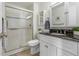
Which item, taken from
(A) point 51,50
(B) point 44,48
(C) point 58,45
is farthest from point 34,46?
(C) point 58,45

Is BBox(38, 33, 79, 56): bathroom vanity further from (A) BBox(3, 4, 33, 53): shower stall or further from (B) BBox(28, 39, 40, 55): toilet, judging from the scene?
(A) BBox(3, 4, 33, 53): shower stall

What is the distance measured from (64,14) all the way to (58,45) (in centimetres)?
72

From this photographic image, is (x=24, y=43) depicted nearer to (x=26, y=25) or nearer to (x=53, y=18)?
(x=26, y=25)

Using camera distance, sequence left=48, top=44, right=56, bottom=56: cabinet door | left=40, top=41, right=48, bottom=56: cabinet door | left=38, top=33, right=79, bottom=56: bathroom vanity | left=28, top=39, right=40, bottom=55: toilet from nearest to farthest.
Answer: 1. left=38, top=33, right=79, bottom=56: bathroom vanity
2. left=48, top=44, right=56, bottom=56: cabinet door
3. left=40, top=41, right=48, bottom=56: cabinet door
4. left=28, top=39, right=40, bottom=55: toilet

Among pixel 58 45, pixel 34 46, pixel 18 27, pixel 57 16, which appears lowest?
pixel 34 46

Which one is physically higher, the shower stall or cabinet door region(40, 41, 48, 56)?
the shower stall

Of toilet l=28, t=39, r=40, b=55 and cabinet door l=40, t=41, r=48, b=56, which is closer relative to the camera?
cabinet door l=40, t=41, r=48, b=56

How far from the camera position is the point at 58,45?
1456 mm

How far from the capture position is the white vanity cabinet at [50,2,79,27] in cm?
167

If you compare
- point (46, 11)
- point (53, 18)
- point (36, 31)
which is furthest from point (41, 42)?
point (46, 11)

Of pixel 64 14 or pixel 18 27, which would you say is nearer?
pixel 64 14

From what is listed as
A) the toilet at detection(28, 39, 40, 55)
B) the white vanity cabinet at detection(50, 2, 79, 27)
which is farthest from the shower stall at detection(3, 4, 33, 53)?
the white vanity cabinet at detection(50, 2, 79, 27)

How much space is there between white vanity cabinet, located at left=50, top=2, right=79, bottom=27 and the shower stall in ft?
1.87

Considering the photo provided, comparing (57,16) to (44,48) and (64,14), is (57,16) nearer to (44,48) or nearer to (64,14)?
(64,14)
